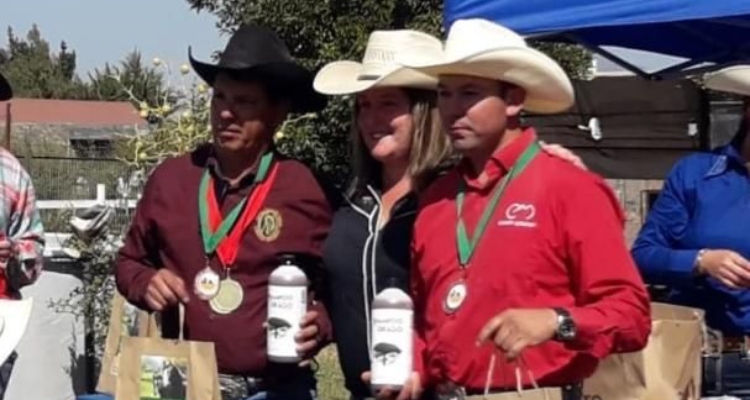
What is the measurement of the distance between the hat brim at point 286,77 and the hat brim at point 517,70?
2.94ft

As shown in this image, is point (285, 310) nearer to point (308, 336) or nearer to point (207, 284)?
point (308, 336)

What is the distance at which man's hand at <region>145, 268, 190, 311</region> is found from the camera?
4.80m

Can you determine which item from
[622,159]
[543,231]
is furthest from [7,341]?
[622,159]

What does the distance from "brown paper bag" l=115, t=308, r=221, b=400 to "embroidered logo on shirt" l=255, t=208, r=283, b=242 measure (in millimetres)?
341

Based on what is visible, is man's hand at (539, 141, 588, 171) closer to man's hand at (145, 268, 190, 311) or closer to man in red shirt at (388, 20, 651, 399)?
man in red shirt at (388, 20, 651, 399)

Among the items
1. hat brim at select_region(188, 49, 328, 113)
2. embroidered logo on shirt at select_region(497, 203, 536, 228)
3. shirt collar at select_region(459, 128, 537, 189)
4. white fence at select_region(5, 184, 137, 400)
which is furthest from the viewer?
white fence at select_region(5, 184, 137, 400)

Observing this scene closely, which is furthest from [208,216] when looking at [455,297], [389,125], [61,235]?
[61,235]

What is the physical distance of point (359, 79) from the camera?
4859mm

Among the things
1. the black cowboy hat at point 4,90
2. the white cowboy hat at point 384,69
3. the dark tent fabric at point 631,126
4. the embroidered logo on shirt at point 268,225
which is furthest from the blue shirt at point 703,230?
the dark tent fabric at point 631,126

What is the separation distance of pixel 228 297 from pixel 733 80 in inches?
74.4

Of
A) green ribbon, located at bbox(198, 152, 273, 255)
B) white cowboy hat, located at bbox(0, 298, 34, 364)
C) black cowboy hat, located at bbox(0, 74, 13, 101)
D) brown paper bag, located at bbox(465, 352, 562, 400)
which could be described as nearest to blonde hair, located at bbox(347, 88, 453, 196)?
green ribbon, located at bbox(198, 152, 273, 255)

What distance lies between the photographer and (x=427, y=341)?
13.7 feet

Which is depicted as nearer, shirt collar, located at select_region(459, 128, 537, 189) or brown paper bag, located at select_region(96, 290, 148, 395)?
shirt collar, located at select_region(459, 128, 537, 189)

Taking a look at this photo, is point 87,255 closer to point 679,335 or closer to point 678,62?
point 678,62
